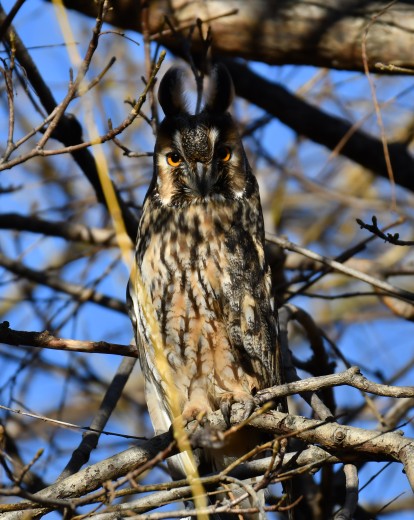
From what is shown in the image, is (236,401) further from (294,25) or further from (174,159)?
(294,25)

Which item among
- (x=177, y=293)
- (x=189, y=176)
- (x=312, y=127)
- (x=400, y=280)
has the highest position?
(x=400, y=280)

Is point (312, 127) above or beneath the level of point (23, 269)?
above

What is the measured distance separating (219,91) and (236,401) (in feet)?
4.31

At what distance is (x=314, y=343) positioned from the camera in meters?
3.55

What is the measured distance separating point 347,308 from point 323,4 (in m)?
2.90

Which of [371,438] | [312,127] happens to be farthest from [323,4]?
[371,438]

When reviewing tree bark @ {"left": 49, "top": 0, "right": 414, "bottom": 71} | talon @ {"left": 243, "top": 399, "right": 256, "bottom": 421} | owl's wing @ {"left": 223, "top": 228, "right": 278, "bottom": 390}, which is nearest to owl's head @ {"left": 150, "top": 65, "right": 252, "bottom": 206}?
owl's wing @ {"left": 223, "top": 228, "right": 278, "bottom": 390}

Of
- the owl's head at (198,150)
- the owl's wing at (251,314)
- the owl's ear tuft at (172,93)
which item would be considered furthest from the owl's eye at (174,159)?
the owl's wing at (251,314)

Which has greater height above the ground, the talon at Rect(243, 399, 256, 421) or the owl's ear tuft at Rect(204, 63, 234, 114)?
the owl's ear tuft at Rect(204, 63, 234, 114)

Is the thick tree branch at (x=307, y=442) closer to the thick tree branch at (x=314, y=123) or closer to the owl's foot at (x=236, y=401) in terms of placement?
the owl's foot at (x=236, y=401)

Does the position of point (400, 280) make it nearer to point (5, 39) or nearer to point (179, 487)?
point (5, 39)

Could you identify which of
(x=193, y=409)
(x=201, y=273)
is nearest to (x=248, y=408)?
(x=193, y=409)

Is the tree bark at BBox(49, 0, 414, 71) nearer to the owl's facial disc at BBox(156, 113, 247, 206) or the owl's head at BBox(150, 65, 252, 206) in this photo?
the owl's head at BBox(150, 65, 252, 206)

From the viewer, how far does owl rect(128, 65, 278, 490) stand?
2982mm
